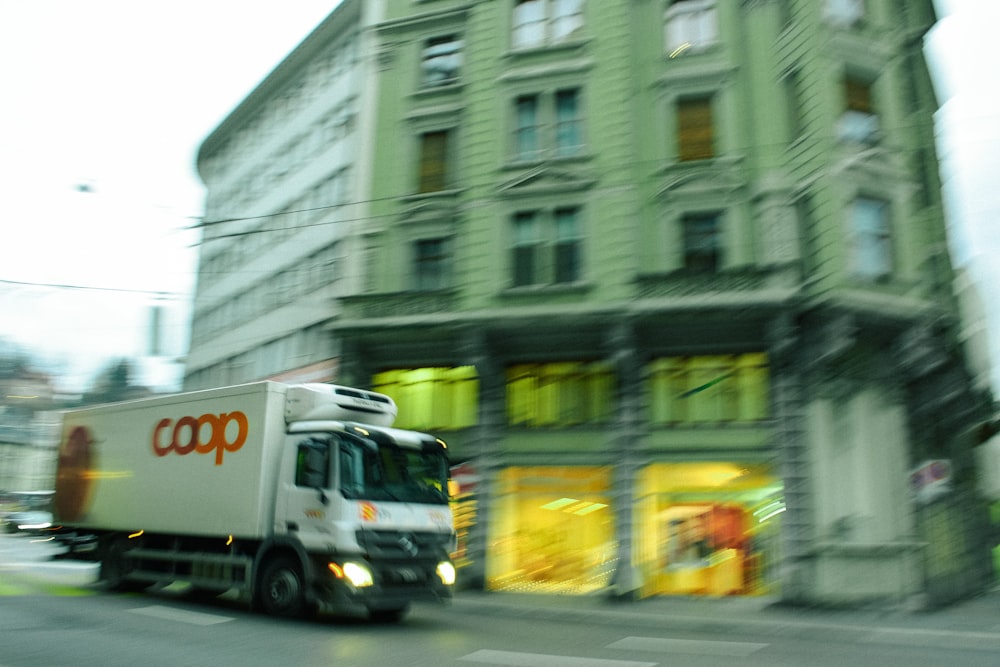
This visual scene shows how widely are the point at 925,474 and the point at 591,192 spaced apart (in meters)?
8.79

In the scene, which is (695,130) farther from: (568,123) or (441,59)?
(441,59)

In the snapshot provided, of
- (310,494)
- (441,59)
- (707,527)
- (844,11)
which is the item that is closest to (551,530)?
(707,527)

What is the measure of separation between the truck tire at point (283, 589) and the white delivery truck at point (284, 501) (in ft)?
0.06

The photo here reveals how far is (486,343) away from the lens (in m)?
18.1

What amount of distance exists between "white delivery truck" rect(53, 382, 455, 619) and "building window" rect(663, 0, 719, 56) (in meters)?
11.5

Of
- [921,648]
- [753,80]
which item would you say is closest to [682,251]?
[753,80]

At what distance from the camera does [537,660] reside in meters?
8.45

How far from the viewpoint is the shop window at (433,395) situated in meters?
18.9

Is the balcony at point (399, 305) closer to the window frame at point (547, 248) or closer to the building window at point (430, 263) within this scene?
the building window at point (430, 263)

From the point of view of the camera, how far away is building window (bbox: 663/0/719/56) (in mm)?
18875

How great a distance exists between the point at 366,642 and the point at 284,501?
274cm

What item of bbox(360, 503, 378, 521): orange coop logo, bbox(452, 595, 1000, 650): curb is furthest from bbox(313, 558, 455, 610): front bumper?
bbox(452, 595, 1000, 650): curb

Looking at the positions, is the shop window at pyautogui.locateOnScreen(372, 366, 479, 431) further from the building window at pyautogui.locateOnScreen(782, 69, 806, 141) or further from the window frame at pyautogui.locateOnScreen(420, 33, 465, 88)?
the building window at pyautogui.locateOnScreen(782, 69, 806, 141)

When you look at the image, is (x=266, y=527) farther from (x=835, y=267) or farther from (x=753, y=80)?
(x=753, y=80)
